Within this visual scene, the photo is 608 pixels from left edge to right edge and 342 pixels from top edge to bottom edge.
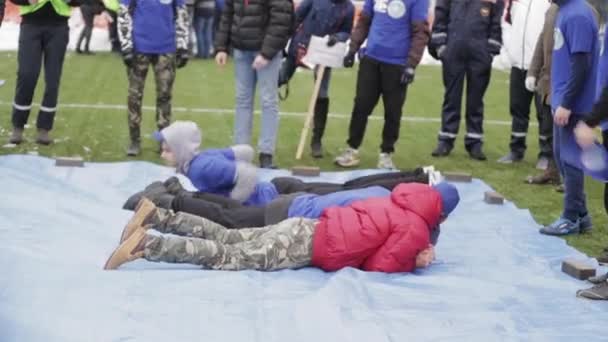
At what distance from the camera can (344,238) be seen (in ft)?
18.1

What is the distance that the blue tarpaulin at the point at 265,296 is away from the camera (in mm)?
4520

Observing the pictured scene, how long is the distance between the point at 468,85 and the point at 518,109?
577 millimetres

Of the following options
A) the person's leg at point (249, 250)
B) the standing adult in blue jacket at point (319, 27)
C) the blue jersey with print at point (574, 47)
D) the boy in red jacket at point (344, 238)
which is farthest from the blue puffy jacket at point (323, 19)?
the person's leg at point (249, 250)

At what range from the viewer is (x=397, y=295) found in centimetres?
527

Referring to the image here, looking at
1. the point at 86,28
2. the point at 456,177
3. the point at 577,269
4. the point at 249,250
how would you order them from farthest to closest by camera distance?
the point at 86,28
the point at 456,177
the point at 577,269
the point at 249,250

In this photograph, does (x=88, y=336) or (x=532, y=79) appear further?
(x=532, y=79)

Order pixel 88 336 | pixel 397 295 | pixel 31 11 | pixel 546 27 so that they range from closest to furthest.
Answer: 1. pixel 88 336
2. pixel 397 295
3. pixel 546 27
4. pixel 31 11

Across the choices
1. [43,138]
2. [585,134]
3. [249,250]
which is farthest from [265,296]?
[43,138]

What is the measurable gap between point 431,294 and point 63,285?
5.99 ft

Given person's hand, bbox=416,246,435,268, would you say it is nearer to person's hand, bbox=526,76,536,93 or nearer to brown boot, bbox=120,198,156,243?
brown boot, bbox=120,198,156,243

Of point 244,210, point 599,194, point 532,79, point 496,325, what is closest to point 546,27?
point 532,79

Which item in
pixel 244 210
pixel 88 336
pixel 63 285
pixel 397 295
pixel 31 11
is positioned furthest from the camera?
pixel 31 11

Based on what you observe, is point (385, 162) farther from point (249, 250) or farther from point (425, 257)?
point (249, 250)

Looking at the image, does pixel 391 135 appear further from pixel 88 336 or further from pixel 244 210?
pixel 88 336
